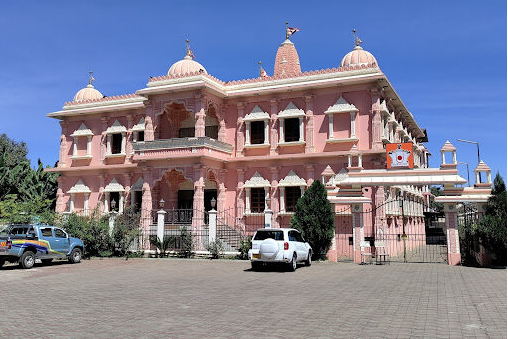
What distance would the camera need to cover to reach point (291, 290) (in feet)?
37.1

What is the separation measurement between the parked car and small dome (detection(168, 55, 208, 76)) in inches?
606

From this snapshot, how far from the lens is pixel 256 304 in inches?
367

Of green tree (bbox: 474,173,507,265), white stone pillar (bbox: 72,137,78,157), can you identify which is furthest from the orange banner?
white stone pillar (bbox: 72,137,78,157)

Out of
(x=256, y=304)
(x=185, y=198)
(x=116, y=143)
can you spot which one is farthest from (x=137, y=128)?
(x=256, y=304)

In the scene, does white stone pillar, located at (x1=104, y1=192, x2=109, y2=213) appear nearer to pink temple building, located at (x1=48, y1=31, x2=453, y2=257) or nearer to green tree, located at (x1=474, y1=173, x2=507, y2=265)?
pink temple building, located at (x1=48, y1=31, x2=453, y2=257)

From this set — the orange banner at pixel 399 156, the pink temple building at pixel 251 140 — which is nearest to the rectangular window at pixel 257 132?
the pink temple building at pixel 251 140

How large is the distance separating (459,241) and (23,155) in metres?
46.9

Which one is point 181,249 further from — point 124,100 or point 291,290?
point 124,100

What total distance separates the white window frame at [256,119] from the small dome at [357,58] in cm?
649

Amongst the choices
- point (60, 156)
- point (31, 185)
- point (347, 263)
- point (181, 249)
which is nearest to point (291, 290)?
point (347, 263)

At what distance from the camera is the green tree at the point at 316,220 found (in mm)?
19562

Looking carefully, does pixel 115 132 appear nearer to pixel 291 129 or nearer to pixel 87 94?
pixel 87 94

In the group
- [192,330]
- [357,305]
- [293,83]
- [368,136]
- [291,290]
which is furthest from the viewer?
[293,83]

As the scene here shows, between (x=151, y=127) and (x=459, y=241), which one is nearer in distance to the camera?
(x=459, y=241)
